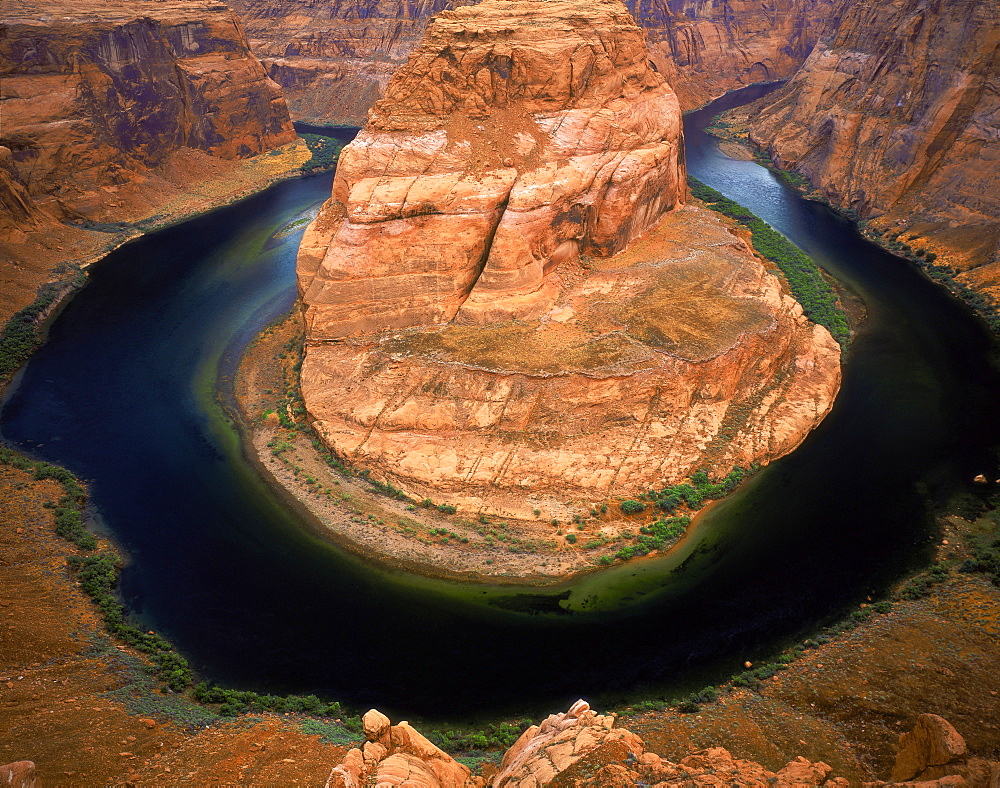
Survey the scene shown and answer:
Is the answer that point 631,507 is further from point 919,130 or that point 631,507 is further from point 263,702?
point 919,130

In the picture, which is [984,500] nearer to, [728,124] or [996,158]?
[996,158]

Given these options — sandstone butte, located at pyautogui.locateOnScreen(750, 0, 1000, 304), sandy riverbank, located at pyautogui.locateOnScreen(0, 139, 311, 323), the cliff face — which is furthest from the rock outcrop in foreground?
the cliff face

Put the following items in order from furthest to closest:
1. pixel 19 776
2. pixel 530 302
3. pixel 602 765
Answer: pixel 530 302, pixel 602 765, pixel 19 776

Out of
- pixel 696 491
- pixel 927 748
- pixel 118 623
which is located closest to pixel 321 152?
pixel 696 491

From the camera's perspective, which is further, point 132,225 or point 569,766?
point 132,225

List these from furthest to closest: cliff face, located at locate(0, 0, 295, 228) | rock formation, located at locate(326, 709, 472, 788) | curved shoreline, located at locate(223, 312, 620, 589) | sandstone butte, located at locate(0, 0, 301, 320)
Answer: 1. cliff face, located at locate(0, 0, 295, 228)
2. sandstone butte, located at locate(0, 0, 301, 320)
3. curved shoreline, located at locate(223, 312, 620, 589)
4. rock formation, located at locate(326, 709, 472, 788)

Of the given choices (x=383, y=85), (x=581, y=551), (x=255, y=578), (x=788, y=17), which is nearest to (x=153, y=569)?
(x=255, y=578)

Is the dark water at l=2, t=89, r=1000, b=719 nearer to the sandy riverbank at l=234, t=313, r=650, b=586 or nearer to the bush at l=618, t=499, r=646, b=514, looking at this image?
the sandy riverbank at l=234, t=313, r=650, b=586
